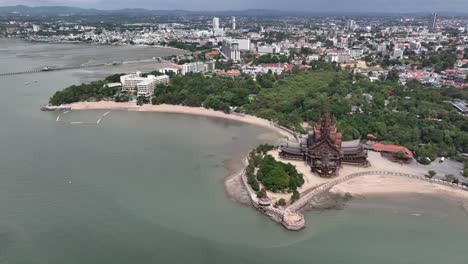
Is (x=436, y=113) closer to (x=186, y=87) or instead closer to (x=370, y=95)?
(x=370, y=95)

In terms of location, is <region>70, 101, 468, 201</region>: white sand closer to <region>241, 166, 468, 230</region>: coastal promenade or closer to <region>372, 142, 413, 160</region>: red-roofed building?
<region>241, 166, 468, 230</region>: coastal promenade

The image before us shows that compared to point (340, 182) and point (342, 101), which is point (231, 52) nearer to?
point (342, 101)

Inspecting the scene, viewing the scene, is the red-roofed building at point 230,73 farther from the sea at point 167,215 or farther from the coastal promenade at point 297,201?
the coastal promenade at point 297,201

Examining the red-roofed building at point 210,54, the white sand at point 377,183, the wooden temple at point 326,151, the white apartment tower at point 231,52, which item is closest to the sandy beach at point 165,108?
the wooden temple at point 326,151

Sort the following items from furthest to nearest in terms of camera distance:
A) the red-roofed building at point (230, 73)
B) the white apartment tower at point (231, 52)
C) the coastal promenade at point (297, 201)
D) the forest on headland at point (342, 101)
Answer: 1. the white apartment tower at point (231, 52)
2. the red-roofed building at point (230, 73)
3. the forest on headland at point (342, 101)
4. the coastal promenade at point (297, 201)

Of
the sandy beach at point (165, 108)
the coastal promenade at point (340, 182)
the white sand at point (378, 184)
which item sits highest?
the coastal promenade at point (340, 182)

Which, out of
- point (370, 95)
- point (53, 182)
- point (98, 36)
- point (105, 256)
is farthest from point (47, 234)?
point (98, 36)

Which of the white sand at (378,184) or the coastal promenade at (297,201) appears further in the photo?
the white sand at (378,184)

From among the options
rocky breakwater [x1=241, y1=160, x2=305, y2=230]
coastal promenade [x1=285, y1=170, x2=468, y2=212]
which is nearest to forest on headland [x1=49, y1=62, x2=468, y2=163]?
coastal promenade [x1=285, y1=170, x2=468, y2=212]
